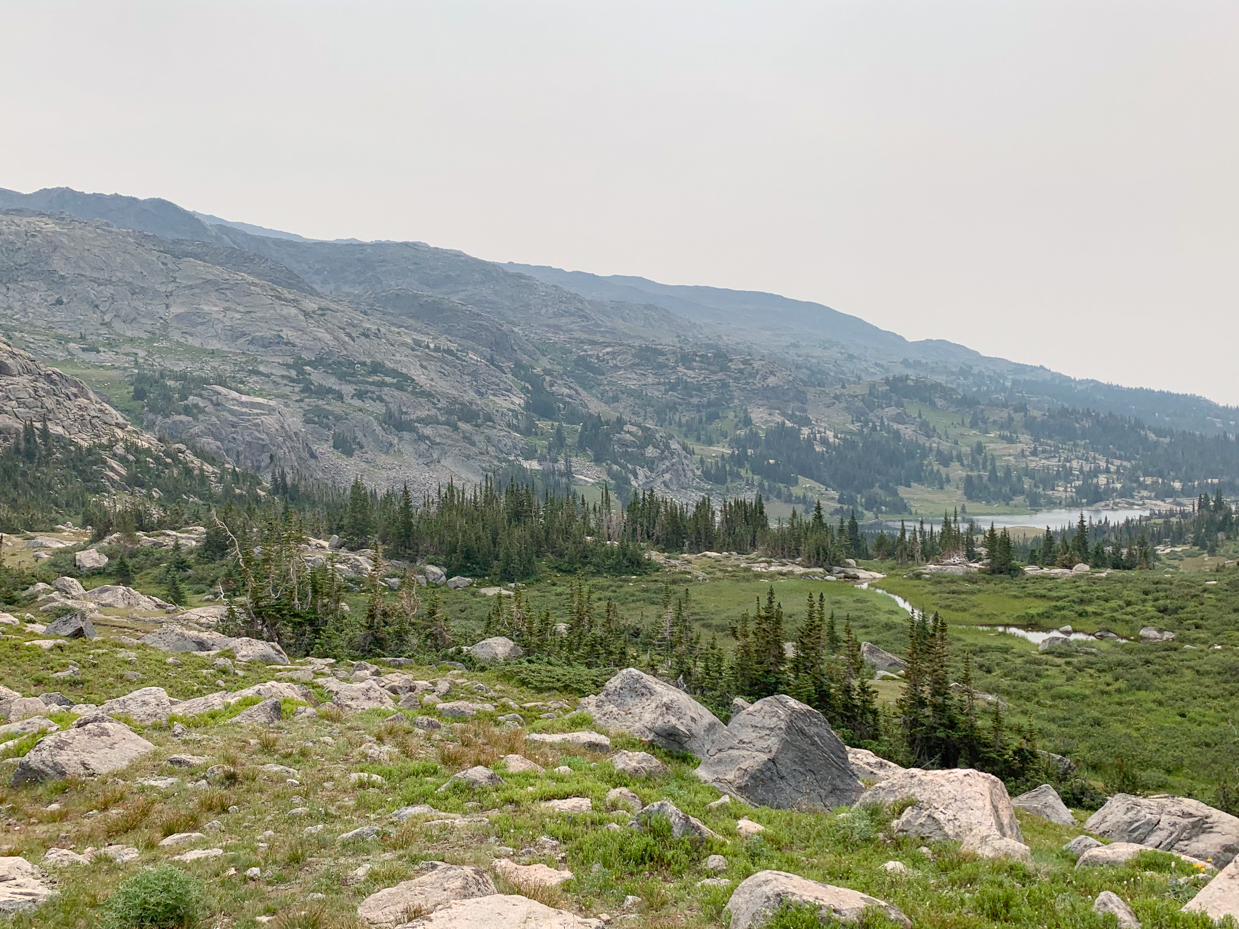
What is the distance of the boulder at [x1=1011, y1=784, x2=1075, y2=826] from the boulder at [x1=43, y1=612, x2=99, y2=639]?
50047 mm

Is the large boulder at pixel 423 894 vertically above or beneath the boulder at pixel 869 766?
above

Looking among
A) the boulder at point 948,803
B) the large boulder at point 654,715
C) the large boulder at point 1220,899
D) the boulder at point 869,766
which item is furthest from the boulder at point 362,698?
the large boulder at point 1220,899

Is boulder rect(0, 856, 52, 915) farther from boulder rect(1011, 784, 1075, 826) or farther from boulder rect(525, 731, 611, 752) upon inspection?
boulder rect(1011, 784, 1075, 826)

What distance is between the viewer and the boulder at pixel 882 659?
66688 mm

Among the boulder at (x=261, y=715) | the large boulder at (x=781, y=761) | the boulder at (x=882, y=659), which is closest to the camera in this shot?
the large boulder at (x=781, y=761)

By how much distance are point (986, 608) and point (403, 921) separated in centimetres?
10363

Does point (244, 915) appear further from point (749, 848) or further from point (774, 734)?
point (774, 734)

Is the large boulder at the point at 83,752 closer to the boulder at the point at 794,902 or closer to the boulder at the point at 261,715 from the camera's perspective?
the boulder at the point at 261,715

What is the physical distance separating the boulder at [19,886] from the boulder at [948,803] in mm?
17726

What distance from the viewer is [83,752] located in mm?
18562

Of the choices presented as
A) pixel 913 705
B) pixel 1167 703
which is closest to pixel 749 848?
pixel 913 705

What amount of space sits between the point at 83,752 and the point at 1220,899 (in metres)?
26.4

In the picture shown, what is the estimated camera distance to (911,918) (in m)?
11.0

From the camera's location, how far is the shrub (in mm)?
10578
